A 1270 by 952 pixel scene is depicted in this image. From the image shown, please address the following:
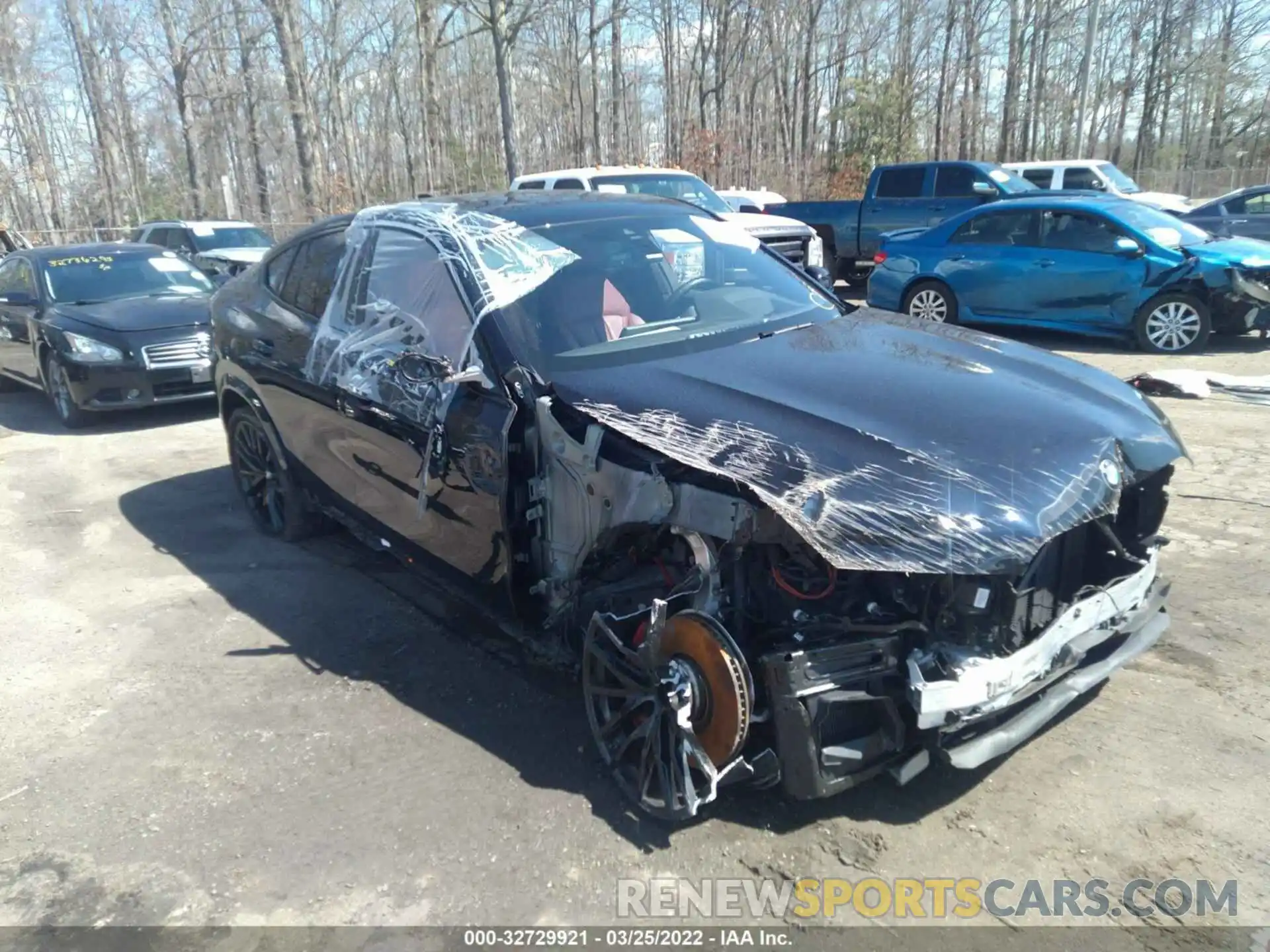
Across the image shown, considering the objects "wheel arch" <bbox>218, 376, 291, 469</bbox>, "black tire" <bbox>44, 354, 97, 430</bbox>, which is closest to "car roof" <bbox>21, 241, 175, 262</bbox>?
"black tire" <bbox>44, 354, 97, 430</bbox>

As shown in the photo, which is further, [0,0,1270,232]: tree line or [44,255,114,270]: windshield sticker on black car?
[0,0,1270,232]: tree line

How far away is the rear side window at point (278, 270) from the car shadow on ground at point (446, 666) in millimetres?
1511

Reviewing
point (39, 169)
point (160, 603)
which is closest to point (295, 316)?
point (160, 603)

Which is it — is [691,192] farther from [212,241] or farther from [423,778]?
[423,778]

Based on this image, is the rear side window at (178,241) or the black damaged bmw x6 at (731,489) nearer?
the black damaged bmw x6 at (731,489)

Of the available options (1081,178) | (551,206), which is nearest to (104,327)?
(551,206)

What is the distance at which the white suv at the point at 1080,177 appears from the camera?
16547mm

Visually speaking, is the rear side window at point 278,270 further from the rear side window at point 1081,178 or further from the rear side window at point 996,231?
the rear side window at point 1081,178

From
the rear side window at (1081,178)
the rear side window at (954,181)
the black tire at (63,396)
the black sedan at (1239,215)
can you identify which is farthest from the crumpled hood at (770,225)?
the black tire at (63,396)

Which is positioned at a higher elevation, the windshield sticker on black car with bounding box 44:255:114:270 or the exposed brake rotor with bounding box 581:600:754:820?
the windshield sticker on black car with bounding box 44:255:114:270

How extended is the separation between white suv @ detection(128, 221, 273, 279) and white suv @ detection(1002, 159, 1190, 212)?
13.8 m

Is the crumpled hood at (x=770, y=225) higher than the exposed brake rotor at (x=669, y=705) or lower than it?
higher

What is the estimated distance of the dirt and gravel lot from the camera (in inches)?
113

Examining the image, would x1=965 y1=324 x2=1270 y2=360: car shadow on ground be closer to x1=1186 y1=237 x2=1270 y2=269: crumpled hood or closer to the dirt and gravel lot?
x1=1186 y1=237 x2=1270 y2=269: crumpled hood
